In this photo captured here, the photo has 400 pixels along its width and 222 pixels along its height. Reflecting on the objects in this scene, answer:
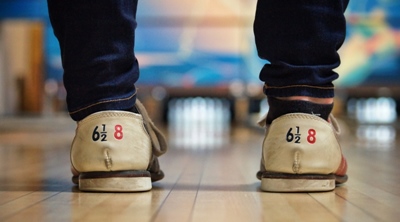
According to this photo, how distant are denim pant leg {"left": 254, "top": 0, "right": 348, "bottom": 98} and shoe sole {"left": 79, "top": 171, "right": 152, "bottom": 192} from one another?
0.32m

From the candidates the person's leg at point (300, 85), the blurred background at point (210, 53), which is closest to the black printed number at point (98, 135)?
the person's leg at point (300, 85)

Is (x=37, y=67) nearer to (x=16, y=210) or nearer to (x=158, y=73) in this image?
(x=158, y=73)

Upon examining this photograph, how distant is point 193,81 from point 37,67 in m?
2.42

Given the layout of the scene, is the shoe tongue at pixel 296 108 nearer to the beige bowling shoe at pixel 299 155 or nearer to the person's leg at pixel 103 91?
the beige bowling shoe at pixel 299 155

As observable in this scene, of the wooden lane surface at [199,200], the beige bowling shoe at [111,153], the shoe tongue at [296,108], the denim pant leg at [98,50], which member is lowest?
the wooden lane surface at [199,200]

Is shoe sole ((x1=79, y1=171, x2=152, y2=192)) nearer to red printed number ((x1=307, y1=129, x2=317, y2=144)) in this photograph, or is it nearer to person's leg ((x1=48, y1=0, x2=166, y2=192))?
person's leg ((x1=48, y1=0, x2=166, y2=192))

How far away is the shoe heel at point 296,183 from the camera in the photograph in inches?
51.0

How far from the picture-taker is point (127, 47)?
1.32 meters

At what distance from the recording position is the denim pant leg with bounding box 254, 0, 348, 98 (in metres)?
1.30

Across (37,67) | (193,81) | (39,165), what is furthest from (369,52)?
(39,165)

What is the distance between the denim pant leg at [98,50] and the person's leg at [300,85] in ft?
0.90

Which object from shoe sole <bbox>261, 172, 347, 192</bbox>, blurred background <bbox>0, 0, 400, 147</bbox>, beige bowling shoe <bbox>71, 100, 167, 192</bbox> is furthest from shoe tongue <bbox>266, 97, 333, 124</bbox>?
blurred background <bbox>0, 0, 400, 147</bbox>

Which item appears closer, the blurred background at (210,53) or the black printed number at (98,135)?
the black printed number at (98,135)

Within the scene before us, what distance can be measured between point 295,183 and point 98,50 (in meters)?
0.45
